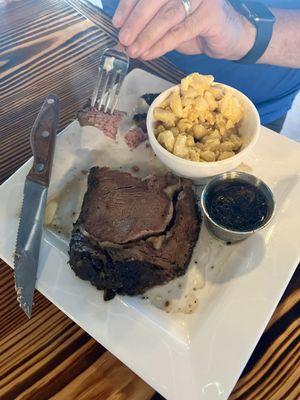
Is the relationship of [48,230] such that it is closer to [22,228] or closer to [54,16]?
[22,228]

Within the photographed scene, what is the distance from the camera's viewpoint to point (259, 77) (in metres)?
1.87

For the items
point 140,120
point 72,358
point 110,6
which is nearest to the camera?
point 72,358

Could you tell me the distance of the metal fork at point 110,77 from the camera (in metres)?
1.53

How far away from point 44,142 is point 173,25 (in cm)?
63

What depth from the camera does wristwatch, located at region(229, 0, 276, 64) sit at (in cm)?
161

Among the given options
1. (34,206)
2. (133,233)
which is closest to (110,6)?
(34,206)

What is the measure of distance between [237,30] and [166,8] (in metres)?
0.33

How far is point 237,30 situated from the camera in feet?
5.16

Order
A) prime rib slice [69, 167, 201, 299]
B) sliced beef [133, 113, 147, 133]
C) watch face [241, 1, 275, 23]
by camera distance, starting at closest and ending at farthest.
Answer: prime rib slice [69, 167, 201, 299]
watch face [241, 1, 275, 23]
sliced beef [133, 113, 147, 133]

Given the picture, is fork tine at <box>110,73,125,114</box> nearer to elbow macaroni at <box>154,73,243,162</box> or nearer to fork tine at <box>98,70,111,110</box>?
fork tine at <box>98,70,111,110</box>

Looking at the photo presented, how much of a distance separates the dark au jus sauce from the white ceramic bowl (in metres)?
0.06

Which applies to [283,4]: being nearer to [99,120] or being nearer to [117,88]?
[117,88]

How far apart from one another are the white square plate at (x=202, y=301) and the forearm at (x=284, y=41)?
40cm

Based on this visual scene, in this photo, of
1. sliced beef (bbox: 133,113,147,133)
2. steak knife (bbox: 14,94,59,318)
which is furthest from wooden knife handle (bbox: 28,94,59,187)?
sliced beef (bbox: 133,113,147,133)
